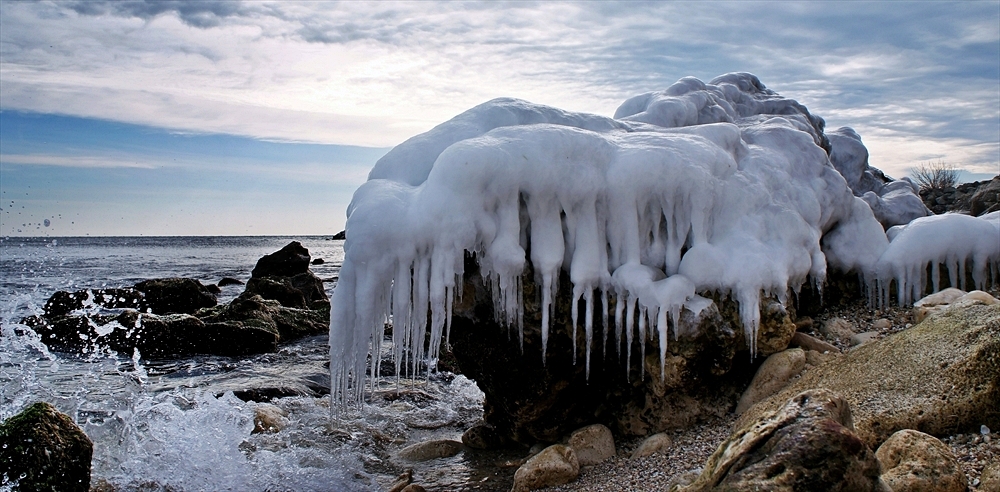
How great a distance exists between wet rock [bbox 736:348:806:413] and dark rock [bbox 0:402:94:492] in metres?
5.93

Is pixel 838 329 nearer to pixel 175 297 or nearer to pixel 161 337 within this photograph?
pixel 161 337

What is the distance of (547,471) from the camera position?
19.6 feet

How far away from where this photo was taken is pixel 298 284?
22.7 m

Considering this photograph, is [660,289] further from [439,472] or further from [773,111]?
[773,111]

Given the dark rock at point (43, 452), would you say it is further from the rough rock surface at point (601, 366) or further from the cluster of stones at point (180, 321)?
the cluster of stones at point (180, 321)

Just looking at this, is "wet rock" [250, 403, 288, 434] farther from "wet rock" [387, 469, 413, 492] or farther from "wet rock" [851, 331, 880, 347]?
"wet rock" [851, 331, 880, 347]

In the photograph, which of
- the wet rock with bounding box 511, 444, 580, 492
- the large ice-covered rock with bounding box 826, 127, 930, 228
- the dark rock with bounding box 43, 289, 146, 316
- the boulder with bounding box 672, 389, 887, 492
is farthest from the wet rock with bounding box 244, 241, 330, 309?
the boulder with bounding box 672, 389, 887, 492

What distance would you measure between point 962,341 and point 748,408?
1764 millimetres

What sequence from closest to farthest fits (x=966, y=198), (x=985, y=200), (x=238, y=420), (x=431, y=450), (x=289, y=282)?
1. (x=431, y=450)
2. (x=238, y=420)
3. (x=985, y=200)
4. (x=966, y=198)
5. (x=289, y=282)

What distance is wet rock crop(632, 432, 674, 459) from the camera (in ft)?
19.8

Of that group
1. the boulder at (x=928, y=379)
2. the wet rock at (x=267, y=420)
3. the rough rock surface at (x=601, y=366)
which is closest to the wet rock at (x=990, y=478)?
the boulder at (x=928, y=379)

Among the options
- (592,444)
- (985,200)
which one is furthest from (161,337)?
(985,200)

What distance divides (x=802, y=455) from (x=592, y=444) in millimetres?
3252

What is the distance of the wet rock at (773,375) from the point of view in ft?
20.4
